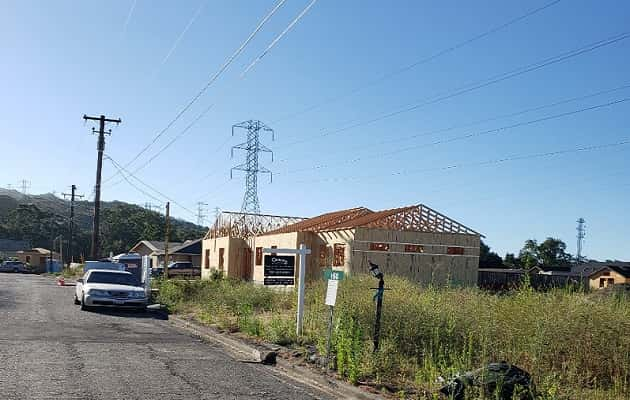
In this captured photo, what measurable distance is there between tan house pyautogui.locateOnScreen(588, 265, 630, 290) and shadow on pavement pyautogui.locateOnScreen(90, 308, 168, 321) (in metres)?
37.6

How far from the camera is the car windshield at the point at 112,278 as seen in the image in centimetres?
2156

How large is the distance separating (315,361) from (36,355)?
4.54 meters

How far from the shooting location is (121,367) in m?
10.2

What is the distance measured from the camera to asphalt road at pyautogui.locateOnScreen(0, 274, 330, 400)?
852cm

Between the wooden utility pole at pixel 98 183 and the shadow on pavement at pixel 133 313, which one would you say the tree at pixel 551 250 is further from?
the shadow on pavement at pixel 133 313

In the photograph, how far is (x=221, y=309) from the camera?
1861cm

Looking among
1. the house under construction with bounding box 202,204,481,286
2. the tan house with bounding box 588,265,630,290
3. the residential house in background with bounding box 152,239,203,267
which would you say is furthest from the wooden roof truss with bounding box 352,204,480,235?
the residential house in background with bounding box 152,239,203,267

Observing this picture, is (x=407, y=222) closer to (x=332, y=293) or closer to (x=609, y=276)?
(x=332, y=293)

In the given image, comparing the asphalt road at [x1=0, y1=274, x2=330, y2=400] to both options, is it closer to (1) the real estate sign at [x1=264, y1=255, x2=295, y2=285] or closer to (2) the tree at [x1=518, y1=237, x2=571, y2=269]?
(1) the real estate sign at [x1=264, y1=255, x2=295, y2=285]

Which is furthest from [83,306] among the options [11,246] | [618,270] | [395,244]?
[11,246]

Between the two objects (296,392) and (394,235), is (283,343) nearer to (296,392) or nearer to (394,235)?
(296,392)

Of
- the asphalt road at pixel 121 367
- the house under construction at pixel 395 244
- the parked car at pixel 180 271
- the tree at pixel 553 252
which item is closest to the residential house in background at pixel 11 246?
the parked car at pixel 180 271

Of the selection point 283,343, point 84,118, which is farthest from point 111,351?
point 84,118

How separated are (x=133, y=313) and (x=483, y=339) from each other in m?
13.2
